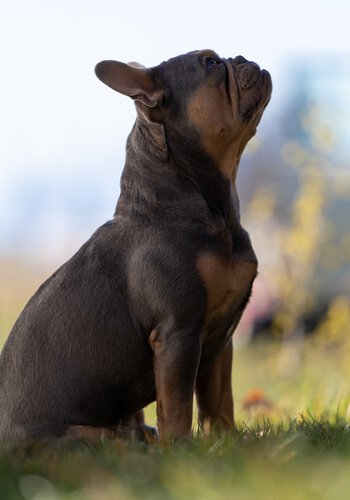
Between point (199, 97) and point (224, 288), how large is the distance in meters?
1.01

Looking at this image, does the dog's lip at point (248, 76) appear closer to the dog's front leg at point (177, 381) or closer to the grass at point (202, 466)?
the dog's front leg at point (177, 381)

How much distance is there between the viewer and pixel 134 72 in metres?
5.13

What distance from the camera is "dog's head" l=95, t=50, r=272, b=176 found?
5121 mm

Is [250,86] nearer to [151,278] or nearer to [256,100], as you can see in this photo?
[256,100]

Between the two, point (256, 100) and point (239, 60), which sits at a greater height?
point (239, 60)

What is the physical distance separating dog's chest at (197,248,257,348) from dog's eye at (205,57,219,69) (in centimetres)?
100

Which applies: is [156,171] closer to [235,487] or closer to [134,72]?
[134,72]

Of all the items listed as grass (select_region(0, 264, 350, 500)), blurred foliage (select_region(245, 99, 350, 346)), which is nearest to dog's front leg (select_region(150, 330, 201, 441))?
grass (select_region(0, 264, 350, 500))

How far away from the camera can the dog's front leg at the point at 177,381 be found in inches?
191

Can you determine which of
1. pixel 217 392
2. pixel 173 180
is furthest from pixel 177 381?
pixel 173 180

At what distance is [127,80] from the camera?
5.13 m

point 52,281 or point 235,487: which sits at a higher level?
point 52,281

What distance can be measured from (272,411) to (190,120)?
85.2 inches

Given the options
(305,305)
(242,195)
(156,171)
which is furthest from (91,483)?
(242,195)
